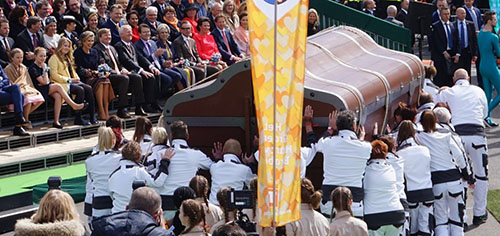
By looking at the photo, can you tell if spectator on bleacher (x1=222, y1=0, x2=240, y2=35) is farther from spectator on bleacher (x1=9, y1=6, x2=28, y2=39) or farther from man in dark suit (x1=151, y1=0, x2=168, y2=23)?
spectator on bleacher (x1=9, y1=6, x2=28, y2=39)

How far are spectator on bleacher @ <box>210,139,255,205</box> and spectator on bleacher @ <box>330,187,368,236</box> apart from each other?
1407 mm

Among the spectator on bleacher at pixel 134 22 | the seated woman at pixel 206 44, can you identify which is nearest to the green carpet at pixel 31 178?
the spectator on bleacher at pixel 134 22

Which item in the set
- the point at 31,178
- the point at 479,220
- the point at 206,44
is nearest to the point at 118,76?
the point at 206,44

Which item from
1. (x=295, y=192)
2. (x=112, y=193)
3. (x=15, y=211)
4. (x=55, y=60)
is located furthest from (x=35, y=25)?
(x=295, y=192)

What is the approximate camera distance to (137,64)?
15.1 metres

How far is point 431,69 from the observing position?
13711 mm

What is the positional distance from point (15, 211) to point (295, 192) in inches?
233

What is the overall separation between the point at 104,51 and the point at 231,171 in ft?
18.1

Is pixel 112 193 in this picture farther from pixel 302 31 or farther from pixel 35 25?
pixel 35 25

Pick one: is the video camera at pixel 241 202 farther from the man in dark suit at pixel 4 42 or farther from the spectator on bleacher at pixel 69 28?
the spectator on bleacher at pixel 69 28

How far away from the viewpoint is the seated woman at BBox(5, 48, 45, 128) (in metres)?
13.3

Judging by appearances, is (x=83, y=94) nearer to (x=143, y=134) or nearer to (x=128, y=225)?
(x=143, y=134)

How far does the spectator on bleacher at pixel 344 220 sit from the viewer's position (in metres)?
8.48

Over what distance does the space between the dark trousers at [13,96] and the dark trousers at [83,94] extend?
1026mm
